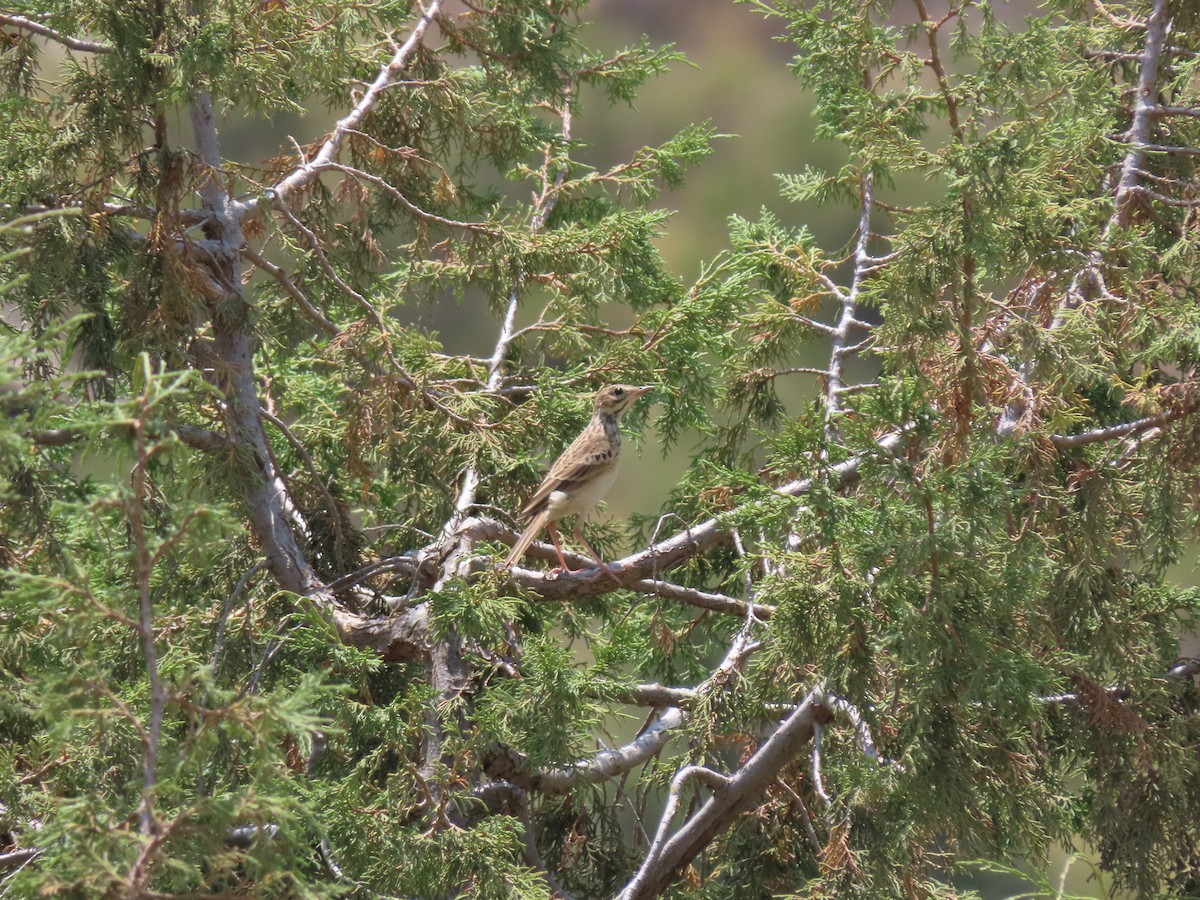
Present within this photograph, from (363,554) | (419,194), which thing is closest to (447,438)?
(363,554)

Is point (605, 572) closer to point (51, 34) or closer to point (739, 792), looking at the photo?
point (739, 792)

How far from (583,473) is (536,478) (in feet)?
1.95

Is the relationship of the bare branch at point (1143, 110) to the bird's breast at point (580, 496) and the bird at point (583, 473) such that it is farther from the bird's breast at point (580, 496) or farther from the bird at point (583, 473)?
the bird's breast at point (580, 496)

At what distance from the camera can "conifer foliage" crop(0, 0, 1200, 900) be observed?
10.7ft

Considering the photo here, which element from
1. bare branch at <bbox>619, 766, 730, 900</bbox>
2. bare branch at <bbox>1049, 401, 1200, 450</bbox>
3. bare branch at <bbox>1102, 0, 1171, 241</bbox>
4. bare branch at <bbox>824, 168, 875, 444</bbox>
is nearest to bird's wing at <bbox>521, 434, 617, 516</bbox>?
bare branch at <bbox>824, 168, 875, 444</bbox>

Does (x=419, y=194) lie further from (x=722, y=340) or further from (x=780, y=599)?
(x=780, y=599)

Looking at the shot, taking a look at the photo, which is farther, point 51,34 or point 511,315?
point 511,315

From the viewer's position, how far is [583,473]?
15.9ft

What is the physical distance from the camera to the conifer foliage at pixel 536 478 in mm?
3273

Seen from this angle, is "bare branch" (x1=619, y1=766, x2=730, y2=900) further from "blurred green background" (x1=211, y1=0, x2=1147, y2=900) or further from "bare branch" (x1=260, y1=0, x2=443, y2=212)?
"blurred green background" (x1=211, y1=0, x2=1147, y2=900)

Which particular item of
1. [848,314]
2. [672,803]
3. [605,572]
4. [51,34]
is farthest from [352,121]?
[672,803]

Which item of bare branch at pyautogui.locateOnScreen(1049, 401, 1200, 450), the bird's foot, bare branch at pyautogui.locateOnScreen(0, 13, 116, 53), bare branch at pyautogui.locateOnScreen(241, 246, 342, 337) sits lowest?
the bird's foot

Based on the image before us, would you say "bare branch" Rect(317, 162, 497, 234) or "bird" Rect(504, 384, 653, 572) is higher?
"bare branch" Rect(317, 162, 497, 234)

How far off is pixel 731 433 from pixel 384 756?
254 centimetres
